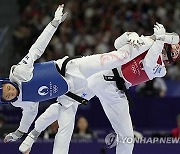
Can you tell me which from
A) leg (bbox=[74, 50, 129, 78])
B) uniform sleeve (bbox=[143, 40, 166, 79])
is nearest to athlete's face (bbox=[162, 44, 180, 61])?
uniform sleeve (bbox=[143, 40, 166, 79])

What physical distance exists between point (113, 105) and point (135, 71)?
0.47 meters

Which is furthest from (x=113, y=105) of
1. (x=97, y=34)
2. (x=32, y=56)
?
(x=97, y=34)

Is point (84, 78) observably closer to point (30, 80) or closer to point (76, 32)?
point (30, 80)

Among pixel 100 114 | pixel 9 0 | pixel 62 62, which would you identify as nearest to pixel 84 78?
pixel 62 62

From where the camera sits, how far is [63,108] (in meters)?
6.99

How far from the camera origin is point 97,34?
13.4 m

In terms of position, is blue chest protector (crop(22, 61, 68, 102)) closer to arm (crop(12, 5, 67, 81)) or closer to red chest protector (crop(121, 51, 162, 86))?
arm (crop(12, 5, 67, 81))

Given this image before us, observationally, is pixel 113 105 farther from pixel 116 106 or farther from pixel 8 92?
pixel 8 92

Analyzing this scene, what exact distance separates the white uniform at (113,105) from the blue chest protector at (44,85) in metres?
0.27

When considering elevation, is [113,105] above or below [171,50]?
below

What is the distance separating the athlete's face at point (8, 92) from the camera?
259 inches

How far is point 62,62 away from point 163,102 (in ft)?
14.3

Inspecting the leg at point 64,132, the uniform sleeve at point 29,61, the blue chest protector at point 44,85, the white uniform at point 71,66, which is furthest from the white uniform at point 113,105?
the uniform sleeve at point 29,61

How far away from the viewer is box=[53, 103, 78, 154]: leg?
6816mm
